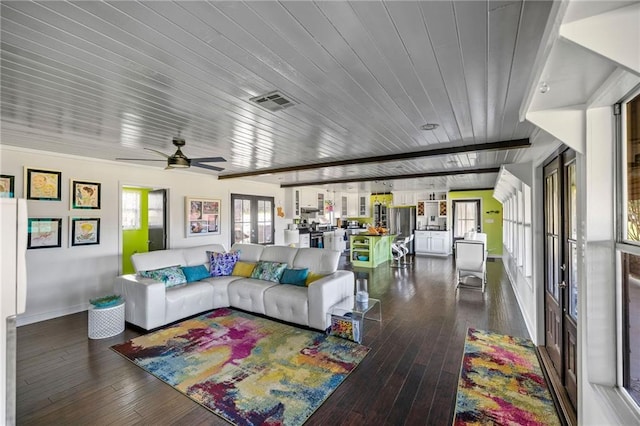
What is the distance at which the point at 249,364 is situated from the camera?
2.77 meters

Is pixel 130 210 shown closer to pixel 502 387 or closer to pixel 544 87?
pixel 502 387

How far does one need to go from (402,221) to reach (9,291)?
10.6m

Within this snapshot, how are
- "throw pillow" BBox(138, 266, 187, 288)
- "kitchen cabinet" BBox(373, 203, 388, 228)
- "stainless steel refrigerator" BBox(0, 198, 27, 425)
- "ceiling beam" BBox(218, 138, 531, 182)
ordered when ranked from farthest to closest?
"kitchen cabinet" BBox(373, 203, 388, 228) → "throw pillow" BBox(138, 266, 187, 288) → "ceiling beam" BBox(218, 138, 531, 182) → "stainless steel refrigerator" BBox(0, 198, 27, 425)

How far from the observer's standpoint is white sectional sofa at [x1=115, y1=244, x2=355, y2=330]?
3547 mm

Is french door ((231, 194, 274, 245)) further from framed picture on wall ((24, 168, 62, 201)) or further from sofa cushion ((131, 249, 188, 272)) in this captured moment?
framed picture on wall ((24, 168, 62, 201))

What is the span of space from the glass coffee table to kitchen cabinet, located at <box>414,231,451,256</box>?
22.2 feet

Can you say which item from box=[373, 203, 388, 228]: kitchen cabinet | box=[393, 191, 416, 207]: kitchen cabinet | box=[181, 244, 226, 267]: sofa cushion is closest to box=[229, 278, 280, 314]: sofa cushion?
box=[181, 244, 226, 267]: sofa cushion

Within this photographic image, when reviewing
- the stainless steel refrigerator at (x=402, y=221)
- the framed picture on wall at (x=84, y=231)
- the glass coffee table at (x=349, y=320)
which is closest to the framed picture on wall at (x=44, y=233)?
the framed picture on wall at (x=84, y=231)

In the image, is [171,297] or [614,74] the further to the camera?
[171,297]

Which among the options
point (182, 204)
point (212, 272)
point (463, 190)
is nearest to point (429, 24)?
point (212, 272)

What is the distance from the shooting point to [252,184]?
24.7ft

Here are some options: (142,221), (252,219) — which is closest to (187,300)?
(142,221)

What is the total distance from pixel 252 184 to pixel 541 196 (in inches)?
242

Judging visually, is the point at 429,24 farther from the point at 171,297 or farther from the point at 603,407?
A: the point at 171,297
